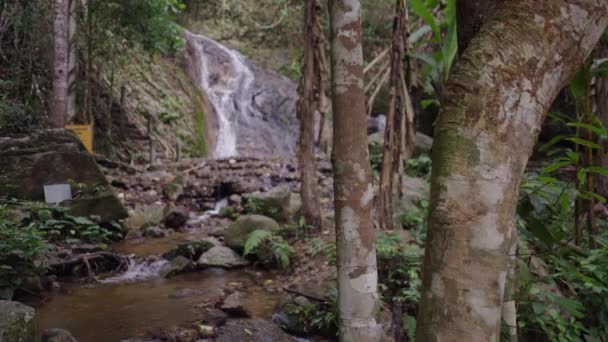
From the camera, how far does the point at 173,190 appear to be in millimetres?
9391

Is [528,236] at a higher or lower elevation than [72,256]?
higher

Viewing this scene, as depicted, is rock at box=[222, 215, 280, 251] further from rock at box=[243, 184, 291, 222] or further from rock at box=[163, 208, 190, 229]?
rock at box=[163, 208, 190, 229]

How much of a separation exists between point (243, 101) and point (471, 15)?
1601 cm

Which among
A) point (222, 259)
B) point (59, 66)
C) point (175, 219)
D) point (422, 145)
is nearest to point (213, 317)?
point (222, 259)

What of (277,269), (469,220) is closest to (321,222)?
(277,269)

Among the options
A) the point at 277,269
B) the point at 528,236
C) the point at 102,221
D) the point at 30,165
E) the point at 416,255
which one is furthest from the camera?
the point at 102,221

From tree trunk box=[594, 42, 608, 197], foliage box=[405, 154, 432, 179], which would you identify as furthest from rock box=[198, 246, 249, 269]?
foliage box=[405, 154, 432, 179]

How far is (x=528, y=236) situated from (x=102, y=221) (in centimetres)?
578

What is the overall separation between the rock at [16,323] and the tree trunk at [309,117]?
4009mm

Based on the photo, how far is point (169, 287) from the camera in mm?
5234

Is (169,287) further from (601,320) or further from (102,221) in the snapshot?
(601,320)

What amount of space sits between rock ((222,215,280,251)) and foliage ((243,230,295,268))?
0.83ft

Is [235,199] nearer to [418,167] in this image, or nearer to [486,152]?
[418,167]

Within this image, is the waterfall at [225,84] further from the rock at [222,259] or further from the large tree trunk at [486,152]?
the large tree trunk at [486,152]
